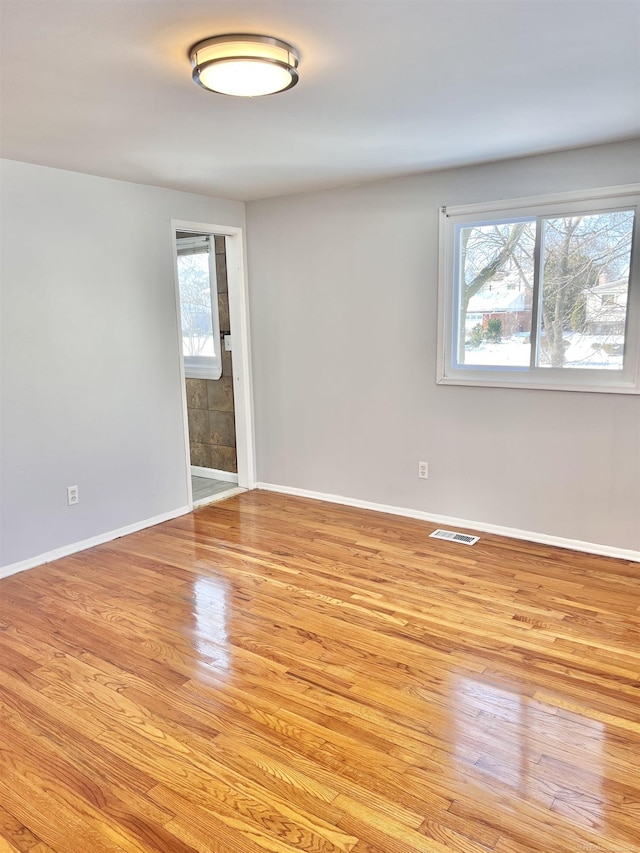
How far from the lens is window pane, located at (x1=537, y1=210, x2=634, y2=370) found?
3.29 m

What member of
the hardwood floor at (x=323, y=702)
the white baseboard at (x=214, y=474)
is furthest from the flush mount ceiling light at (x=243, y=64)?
the white baseboard at (x=214, y=474)

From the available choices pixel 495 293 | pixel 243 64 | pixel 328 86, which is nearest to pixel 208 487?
pixel 495 293

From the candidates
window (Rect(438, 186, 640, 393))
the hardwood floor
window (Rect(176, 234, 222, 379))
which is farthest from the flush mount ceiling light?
window (Rect(176, 234, 222, 379))

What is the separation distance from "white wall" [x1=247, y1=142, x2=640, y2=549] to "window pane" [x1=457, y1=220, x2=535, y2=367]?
0.62 feet

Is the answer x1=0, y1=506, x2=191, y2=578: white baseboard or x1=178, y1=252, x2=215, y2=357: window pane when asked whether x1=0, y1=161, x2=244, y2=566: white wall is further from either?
x1=178, y1=252, x2=215, y2=357: window pane

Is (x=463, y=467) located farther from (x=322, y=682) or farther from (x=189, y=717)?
(x=189, y=717)

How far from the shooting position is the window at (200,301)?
17.0 feet

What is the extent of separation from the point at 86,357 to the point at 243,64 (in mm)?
2291

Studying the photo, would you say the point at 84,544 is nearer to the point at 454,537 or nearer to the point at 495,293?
the point at 454,537

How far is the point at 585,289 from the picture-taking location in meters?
3.40

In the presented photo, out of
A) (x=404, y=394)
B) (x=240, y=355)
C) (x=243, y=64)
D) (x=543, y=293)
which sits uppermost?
(x=243, y=64)

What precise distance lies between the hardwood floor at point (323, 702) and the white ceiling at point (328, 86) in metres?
2.32

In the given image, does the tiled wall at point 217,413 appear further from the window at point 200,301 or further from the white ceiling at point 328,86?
the white ceiling at point 328,86

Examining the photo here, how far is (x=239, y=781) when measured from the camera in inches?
73.7
